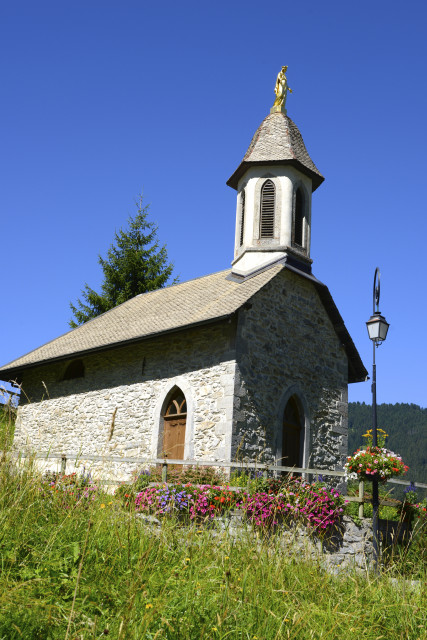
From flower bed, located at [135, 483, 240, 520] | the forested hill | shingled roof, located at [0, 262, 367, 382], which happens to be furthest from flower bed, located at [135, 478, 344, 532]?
the forested hill

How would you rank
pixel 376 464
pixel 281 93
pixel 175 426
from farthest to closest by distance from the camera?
pixel 281 93
pixel 175 426
pixel 376 464

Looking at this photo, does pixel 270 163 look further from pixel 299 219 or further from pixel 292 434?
pixel 292 434

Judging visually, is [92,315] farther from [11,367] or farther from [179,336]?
[179,336]

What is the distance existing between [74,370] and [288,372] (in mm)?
6618

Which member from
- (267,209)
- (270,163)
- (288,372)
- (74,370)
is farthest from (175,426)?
(270,163)

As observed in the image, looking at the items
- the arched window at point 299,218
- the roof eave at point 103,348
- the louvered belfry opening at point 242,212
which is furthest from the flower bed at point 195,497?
the louvered belfry opening at point 242,212

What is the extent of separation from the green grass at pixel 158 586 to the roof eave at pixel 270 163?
41.6 ft

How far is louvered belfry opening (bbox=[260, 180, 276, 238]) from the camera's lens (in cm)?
1567

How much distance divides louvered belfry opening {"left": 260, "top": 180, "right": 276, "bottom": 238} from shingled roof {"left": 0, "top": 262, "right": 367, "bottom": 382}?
4.80ft

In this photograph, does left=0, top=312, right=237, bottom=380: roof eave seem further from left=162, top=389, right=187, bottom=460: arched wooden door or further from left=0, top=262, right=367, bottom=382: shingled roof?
left=162, top=389, right=187, bottom=460: arched wooden door

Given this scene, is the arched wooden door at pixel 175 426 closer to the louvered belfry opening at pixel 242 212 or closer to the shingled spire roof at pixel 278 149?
the louvered belfry opening at pixel 242 212

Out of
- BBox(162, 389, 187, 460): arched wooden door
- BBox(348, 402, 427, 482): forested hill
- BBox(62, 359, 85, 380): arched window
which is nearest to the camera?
BBox(162, 389, 187, 460): arched wooden door

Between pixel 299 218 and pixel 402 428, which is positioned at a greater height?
pixel 402 428

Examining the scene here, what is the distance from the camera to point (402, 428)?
117188mm
